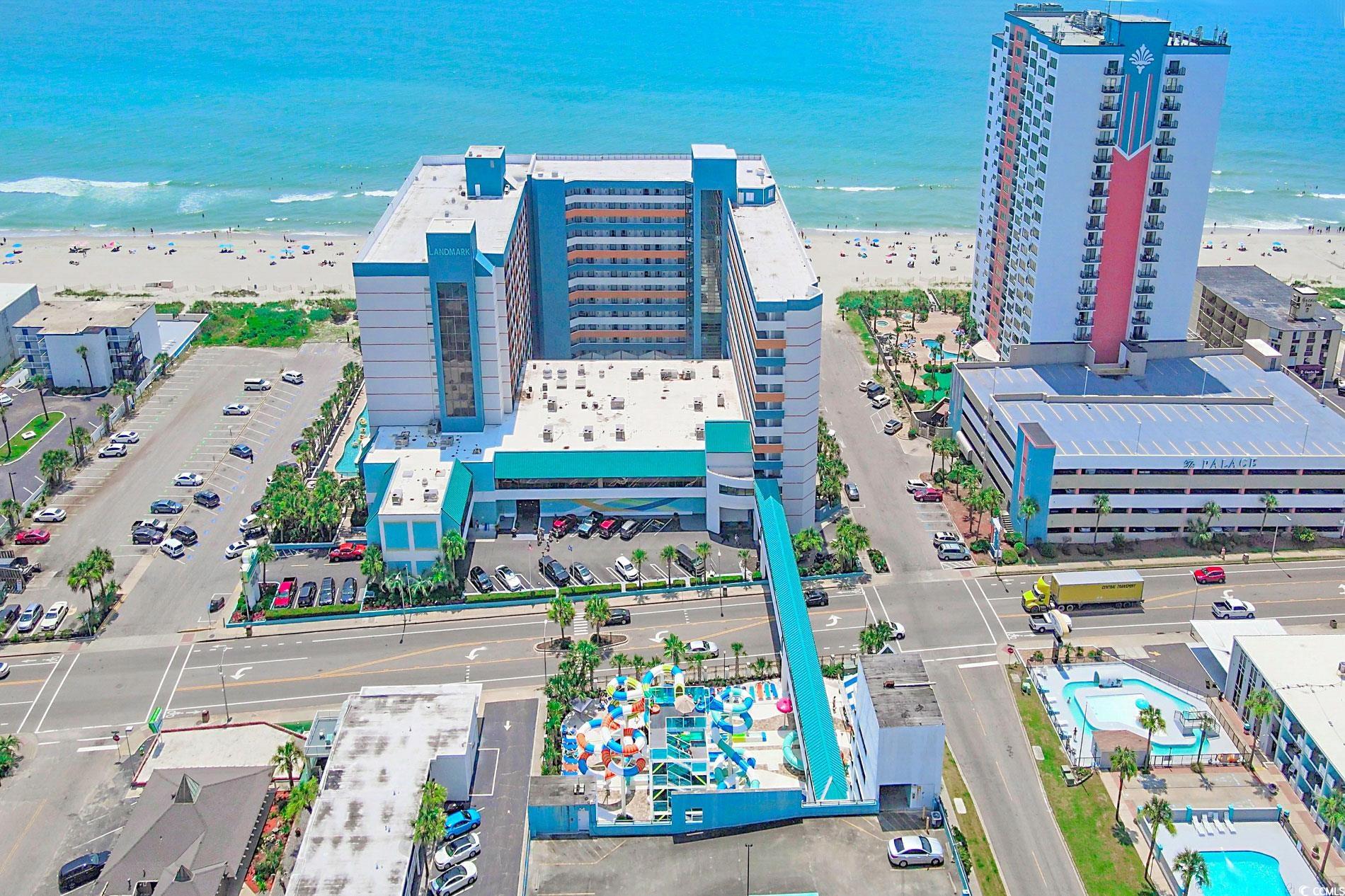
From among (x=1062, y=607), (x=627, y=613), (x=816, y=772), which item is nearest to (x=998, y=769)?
(x=816, y=772)

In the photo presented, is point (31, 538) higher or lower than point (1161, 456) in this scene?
lower

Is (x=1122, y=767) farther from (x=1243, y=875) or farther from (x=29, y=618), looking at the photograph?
(x=29, y=618)

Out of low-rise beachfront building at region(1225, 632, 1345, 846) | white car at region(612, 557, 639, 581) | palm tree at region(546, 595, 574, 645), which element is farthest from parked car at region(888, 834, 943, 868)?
white car at region(612, 557, 639, 581)

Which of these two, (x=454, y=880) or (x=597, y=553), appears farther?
(x=597, y=553)

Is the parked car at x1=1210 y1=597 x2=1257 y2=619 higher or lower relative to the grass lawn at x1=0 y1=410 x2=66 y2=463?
lower

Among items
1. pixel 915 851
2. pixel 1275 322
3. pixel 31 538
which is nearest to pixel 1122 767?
pixel 915 851

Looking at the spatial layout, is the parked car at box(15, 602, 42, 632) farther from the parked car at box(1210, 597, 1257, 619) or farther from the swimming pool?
the parked car at box(1210, 597, 1257, 619)

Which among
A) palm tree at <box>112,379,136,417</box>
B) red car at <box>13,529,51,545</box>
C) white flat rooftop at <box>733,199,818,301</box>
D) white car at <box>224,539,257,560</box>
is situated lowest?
white car at <box>224,539,257,560</box>

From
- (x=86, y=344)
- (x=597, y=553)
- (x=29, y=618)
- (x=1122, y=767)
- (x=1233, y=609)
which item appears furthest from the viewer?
(x=86, y=344)
